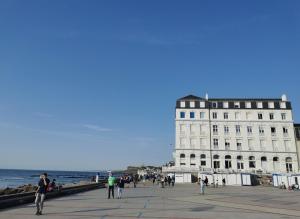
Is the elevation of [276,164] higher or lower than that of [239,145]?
lower

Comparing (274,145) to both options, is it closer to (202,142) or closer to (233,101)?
(233,101)

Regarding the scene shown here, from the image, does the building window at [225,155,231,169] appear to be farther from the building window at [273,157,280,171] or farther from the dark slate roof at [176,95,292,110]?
the dark slate roof at [176,95,292,110]

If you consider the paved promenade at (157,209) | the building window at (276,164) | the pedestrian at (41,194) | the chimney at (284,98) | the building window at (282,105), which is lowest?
the paved promenade at (157,209)

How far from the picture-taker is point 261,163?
70562 mm

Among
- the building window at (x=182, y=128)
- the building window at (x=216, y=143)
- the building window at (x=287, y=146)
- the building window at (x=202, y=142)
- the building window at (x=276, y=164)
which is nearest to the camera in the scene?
the building window at (x=276, y=164)

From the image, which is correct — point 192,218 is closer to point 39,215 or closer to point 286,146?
point 39,215

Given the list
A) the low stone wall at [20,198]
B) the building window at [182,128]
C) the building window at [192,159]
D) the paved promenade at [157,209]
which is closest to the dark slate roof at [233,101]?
the building window at [182,128]

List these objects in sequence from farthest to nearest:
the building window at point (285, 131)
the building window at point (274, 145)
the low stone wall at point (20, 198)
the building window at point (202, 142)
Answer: the building window at point (285, 131), the building window at point (202, 142), the building window at point (274, 145), the low stone wall at point (20, 198)

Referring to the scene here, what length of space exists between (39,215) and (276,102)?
72.7 meters

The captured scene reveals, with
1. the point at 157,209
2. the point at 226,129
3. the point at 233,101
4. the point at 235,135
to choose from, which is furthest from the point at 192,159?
the point at 157,209

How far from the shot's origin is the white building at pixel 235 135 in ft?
232

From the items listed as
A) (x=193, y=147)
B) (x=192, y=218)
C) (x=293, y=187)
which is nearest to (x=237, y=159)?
(x=193, y=147)

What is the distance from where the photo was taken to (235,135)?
73.1 metres

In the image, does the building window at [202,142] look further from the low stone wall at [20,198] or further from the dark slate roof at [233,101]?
the low stone wall at [20,198]
